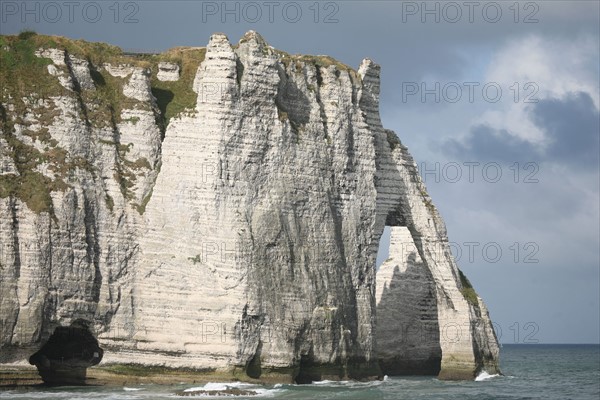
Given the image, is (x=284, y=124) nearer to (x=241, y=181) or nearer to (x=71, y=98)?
(x=241, y=181)

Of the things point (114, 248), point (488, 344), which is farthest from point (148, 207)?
point (488, 344)

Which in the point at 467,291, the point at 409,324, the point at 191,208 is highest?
the point at 191,208

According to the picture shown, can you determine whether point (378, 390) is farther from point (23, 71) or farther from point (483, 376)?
point (23, 71)

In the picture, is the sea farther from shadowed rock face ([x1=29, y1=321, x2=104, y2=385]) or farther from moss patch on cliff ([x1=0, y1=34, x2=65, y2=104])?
moss patch on cliff ([x1=0, y1=34, x2=65, y2=104])

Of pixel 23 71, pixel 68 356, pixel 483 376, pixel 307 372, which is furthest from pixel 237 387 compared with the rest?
pixel 483 376

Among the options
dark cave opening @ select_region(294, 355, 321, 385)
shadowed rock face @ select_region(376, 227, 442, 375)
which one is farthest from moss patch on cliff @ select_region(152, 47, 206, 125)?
shadowed rock face @ select_region(376, 227, 442, 375)

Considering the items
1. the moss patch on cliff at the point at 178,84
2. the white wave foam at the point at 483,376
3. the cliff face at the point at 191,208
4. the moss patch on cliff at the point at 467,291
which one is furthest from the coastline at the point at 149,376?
the moss patch on cliff at the point at 467,291
